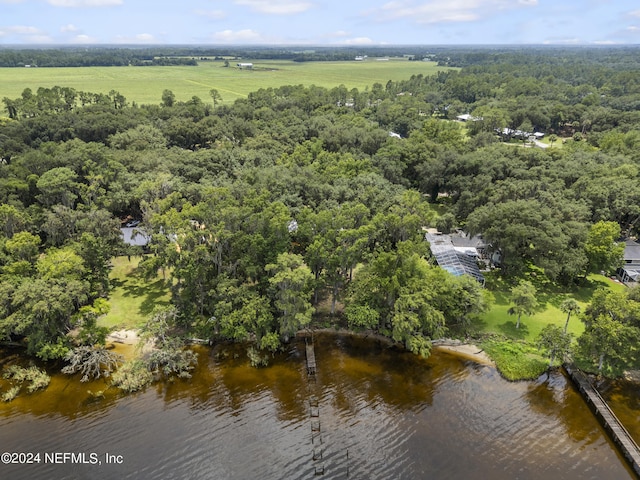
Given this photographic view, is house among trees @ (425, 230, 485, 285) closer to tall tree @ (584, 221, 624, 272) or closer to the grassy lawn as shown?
tall tree @ (584, 221, 624, 272)

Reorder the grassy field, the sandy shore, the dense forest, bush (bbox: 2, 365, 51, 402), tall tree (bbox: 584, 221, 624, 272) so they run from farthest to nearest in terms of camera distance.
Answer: tall tree (bbox: 584, 221, 624, 272) → the grassy field → the sandy shore → the dense forest → bush (bbox: 2, 365, 51, 402)

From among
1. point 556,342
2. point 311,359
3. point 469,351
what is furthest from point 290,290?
point 556,342

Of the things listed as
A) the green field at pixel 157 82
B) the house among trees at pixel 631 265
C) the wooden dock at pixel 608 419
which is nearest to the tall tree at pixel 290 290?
the wooden dock at pixel 608 419

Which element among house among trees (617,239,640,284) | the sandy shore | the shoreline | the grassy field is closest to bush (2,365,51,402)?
the shoreline

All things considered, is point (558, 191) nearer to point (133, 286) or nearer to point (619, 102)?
point (133, 286)

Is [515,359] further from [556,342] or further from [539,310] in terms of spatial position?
[539,310]

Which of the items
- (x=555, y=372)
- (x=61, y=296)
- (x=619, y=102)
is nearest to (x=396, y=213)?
(x=555, y=372)
